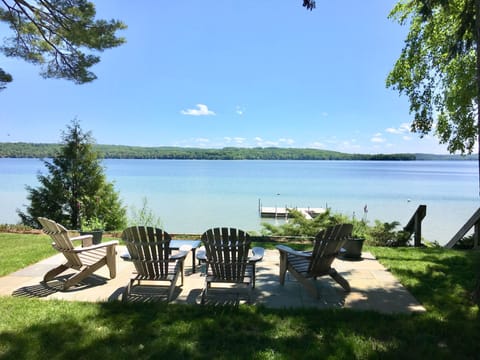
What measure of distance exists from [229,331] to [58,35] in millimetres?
7299

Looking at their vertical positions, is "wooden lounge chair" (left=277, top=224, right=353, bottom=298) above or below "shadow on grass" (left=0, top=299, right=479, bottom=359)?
above

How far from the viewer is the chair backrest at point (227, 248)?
3.19 m

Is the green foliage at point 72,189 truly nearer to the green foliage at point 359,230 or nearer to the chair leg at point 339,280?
the green foliage at point 359,230

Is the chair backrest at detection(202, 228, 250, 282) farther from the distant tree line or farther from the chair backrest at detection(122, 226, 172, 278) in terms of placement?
the distant tree line

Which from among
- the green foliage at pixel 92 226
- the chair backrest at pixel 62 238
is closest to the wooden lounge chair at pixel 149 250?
the chair backrest at pixel 62 238

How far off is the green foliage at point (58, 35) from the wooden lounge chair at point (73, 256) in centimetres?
473

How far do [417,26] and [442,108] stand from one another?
2.45m

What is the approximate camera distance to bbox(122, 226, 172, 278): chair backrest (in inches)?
125

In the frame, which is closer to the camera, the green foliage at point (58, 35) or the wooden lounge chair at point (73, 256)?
the wooden lounge chair at point (73, 256)

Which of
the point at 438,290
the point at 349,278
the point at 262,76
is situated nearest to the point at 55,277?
the point at 349,278

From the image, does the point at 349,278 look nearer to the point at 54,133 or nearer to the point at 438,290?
the point at 438,290

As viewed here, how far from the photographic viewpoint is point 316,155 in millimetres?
91062

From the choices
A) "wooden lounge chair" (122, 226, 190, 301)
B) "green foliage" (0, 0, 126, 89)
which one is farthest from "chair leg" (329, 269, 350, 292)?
"green foliage" (0, 0, 126, 89)

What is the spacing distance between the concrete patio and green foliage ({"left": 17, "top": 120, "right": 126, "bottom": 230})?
6.53 m
